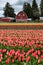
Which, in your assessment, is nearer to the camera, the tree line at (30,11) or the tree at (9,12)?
the tree line at (30,11)

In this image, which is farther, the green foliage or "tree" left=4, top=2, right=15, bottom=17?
"tree" left=4, top=2, right=15, bottom=17

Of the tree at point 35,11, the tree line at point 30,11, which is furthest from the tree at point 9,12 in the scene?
the tree at point 35,11

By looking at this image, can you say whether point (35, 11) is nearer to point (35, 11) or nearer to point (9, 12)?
point (35, 11)

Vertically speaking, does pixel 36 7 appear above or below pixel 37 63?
below

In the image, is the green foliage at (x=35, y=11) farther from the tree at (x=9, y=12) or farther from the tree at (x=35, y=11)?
the tree at (x=9, y=12)

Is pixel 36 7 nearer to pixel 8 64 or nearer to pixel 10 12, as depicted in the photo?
pixel 10 12

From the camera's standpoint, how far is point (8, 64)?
5.39 m

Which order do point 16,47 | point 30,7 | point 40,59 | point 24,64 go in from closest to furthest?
1. point 24,64
2. point 40,59
3. point 16,47
4. point 30,7

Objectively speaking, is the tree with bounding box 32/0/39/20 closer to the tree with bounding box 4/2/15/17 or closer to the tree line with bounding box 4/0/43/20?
the tree line with bounding box 4/0/43/20

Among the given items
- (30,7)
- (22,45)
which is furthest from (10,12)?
(22,45)

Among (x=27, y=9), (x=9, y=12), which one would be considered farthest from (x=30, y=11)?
(x=9, y=12)

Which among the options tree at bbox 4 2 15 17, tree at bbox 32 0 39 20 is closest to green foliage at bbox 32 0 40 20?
tree at bbox 32 0 39 20

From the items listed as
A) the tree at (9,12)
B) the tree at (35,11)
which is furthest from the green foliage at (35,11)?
the tree at (9,12)

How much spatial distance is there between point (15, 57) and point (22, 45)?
97.4 inches
